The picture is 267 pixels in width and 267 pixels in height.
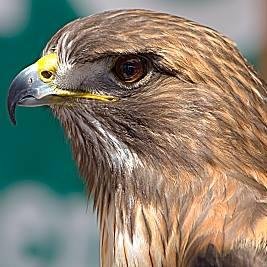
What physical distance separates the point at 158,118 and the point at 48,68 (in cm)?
38

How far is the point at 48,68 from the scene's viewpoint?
3.65m

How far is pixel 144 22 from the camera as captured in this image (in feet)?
11.8

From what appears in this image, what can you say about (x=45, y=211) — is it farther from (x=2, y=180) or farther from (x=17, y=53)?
(x=17, y=53)

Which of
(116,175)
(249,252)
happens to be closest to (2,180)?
(116,175)

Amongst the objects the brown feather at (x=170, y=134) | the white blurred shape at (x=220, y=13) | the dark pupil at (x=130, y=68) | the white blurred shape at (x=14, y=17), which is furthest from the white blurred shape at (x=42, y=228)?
the dark pupil at (x=130, y=68)

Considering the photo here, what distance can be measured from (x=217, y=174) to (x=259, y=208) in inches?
7.3

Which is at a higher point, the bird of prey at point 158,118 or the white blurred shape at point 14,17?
the bird of prey at point 158,118

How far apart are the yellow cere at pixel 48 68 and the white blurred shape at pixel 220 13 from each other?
2.88 meters

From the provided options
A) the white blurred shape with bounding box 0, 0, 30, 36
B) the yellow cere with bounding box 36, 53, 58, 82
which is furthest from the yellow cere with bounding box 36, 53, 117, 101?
the white blurred shape with bounding box 0, 0, 30, 36

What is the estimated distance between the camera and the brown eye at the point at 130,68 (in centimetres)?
354

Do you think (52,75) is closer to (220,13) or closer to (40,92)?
(40,92)

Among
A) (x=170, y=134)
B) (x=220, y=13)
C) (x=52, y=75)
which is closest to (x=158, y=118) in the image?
(x=170, y=134)

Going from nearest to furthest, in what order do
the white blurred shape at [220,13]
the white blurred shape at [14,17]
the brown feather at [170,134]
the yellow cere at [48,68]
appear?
the brown feather at [170,134] < the yellow cere at [48,68] < the white blurred shape at [14,17] < the white blurred shape at [220,13]

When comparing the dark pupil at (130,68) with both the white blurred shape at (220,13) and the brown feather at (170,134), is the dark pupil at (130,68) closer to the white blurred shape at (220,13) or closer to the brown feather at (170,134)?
the brown feather at (170,134)
